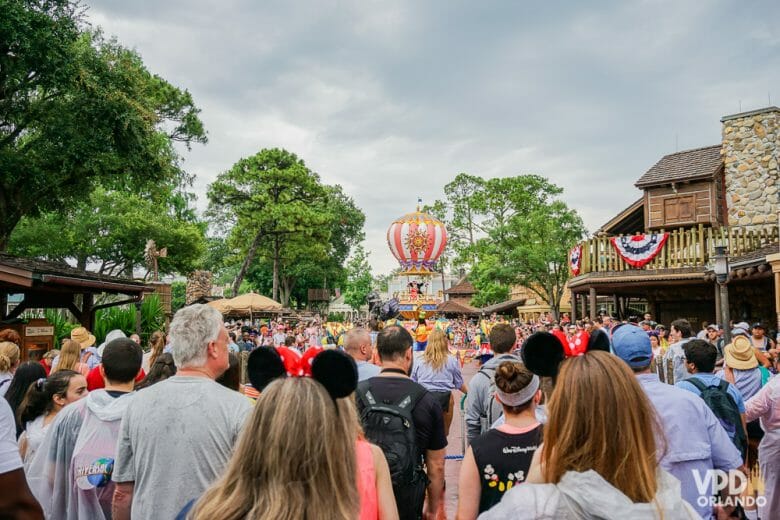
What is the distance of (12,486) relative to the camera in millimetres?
2592

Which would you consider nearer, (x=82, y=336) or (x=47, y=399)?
(x=47, y=399)

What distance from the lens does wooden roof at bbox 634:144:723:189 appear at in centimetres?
2077

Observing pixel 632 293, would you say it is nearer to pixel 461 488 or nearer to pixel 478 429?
pixel 478 429

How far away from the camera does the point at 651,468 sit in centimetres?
181

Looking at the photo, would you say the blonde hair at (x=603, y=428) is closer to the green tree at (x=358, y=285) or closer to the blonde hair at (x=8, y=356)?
the blonde hair at (x=8, y=356)

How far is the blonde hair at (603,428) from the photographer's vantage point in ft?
5.79

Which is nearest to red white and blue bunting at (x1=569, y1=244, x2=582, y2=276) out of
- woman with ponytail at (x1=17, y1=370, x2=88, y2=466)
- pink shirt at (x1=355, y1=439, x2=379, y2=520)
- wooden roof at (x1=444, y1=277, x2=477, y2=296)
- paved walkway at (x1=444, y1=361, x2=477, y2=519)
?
paved walkway at (x1=444, y1=361, x2=477, y2=519)

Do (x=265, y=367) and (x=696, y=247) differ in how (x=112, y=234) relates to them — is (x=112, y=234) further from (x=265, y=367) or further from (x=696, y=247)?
(x=265, y=367)

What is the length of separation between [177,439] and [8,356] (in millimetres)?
3655

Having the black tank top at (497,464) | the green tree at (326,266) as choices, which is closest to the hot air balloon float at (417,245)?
the black tank top at (497,464)

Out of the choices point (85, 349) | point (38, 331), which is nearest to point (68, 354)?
point (85, 349)

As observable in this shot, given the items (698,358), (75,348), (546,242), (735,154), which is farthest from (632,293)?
(75,348)

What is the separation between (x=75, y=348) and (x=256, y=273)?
2072 inches

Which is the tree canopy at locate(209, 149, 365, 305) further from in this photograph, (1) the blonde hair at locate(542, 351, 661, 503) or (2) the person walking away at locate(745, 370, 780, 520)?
(1) the blonde hair at locate(542, 351, 661, 503)
